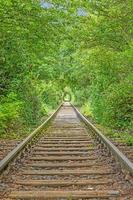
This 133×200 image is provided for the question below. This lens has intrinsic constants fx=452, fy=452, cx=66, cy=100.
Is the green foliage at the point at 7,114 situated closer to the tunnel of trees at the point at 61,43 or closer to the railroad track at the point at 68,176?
the tunnel of trees at the point at 61,43

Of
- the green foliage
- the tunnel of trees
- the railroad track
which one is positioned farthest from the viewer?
the green foliage

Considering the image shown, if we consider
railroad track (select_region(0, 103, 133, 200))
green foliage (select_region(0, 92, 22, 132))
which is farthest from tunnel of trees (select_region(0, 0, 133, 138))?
railroad track (select_region(0, 103, 133, 200))

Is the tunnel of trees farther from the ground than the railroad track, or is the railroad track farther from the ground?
the tunnel of trees

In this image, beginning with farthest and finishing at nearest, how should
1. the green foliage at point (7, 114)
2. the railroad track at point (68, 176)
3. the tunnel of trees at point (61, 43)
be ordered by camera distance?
the green foliage at point (7, 114) < the tunnel of trees at point (61, 43) < the railroad track at point (68, 176)

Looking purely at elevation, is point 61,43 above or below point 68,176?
above

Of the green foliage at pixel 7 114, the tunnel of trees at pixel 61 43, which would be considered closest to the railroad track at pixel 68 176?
the tunnel of trees at pixel 61 43

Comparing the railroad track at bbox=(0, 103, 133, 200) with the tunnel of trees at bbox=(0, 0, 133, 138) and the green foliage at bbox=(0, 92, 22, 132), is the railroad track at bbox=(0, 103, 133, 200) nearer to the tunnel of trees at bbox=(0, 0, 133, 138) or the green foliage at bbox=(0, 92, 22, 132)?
the tunnel of trees at bbox=(0, 0, 133, 138)

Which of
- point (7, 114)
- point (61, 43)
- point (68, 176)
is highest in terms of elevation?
point (61, 43)

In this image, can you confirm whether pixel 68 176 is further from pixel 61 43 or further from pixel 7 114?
pixel 61 43

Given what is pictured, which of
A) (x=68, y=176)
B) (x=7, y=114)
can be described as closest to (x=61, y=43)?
(x=7, y=114)

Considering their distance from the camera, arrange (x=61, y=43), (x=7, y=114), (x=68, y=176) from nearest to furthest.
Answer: (x=68, y=176) < (x=7, y=114) < (x=61, y=43)

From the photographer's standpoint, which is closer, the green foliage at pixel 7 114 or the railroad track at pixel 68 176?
the railroad track at pixel 68 176

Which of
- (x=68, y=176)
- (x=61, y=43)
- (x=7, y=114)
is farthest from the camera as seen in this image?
(x=61, y=43)

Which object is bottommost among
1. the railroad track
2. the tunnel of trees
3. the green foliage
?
the railroad track
